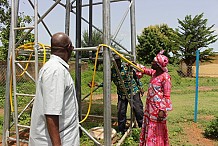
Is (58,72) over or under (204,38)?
under

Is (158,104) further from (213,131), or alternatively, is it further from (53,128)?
(53,128)

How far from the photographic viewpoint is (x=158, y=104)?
13.7ft

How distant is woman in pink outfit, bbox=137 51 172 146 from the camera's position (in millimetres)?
4113

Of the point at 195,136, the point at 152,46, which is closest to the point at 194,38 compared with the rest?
the point at 152,46

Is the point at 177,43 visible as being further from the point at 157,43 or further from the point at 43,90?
the point at 43,90

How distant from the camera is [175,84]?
16.4 meters

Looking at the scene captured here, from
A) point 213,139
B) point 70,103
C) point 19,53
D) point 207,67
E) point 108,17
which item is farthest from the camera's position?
point 207,67

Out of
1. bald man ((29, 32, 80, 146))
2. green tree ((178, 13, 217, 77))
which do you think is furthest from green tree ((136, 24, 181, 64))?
bald man ((29, 32, 80, 146))

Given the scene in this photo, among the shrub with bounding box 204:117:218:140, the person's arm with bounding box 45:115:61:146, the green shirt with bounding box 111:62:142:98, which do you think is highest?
the green shirt with bounding box 111:62:142:98

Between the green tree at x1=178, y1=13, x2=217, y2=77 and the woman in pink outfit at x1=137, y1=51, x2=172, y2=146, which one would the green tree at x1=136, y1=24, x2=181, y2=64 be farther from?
the woman in pink outfit at x1=137, y1=51, x2=172, y2=146

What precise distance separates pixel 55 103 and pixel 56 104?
1 cm

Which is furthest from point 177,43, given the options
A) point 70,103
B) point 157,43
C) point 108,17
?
point 70,103

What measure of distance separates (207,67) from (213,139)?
20.8 m

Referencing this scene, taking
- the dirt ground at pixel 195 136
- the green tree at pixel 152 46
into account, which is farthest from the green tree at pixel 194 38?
the dirt ground at pixel 195 136
